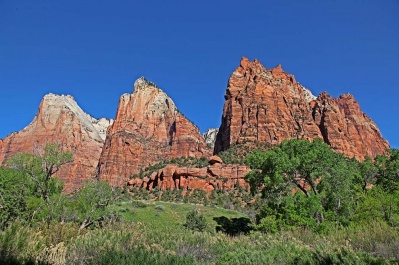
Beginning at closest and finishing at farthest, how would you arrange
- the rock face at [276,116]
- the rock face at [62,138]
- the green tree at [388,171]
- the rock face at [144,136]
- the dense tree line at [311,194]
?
the dense tree line at [311,194], the green tree at [388,171], the rock face at [276,116], the rock face at [144,136], the rock face at [62,138]

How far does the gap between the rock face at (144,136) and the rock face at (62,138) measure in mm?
17418

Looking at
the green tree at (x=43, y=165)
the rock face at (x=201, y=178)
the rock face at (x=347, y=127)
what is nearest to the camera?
the green tree at (x=43, y=165)

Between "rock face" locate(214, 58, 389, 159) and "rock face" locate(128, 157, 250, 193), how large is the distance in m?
22.0

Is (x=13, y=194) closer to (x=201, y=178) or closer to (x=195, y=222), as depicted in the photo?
(x=195, y=222)

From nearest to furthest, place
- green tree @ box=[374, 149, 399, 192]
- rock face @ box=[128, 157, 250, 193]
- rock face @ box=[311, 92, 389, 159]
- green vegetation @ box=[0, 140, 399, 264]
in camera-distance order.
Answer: green vegetation @ box=[0, 140, 399, 264] → green tree @ box=[374, 149, 399, 192] → rock face @ box=[128, 157, 250, 193] → rock face @ box=[311, 92, 389, 159]

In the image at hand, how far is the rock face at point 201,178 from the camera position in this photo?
6612 centimetres

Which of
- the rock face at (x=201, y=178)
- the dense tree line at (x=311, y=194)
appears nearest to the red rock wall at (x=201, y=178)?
the rock face at (x=201, y=178)

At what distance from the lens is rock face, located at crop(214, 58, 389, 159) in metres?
96.5

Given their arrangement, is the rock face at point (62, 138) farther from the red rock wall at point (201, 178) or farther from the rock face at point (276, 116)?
the red rock wall at point (201, 178)

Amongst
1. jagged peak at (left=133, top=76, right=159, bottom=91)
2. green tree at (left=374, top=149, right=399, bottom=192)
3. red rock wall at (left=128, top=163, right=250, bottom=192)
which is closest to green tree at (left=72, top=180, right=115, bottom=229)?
green tree at (left=374, top=149, right=399, bottom=192)

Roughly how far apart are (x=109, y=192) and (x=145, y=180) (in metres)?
44.1

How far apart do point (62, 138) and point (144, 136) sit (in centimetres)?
3701

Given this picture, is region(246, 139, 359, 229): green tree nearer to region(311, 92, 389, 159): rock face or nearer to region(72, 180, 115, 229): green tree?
region(72, 180, 115, 229): green tree

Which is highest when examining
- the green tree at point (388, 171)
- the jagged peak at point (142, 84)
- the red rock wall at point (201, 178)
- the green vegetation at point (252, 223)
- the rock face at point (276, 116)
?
the jagged peak at point (142, 84)
